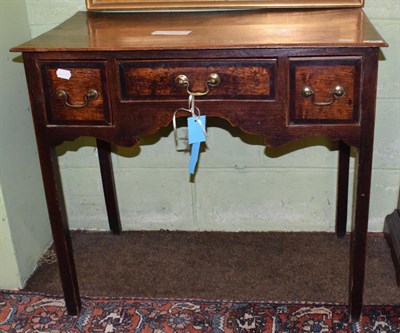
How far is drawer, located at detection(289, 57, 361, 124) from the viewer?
1414 mm

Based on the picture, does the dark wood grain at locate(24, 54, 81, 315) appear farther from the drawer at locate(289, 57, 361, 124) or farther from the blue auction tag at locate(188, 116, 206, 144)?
the drawer at locate(289, 57, 361, 124)

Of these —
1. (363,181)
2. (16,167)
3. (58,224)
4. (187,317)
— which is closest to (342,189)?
(363,181)

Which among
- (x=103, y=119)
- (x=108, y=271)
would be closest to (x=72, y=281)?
(x=108, y=271)

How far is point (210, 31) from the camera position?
1598 mm

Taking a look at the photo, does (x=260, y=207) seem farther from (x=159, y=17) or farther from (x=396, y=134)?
(x=159, y=17)

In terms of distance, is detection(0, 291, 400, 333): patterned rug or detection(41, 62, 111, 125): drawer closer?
detection(41, 62, 111, 125): drawer

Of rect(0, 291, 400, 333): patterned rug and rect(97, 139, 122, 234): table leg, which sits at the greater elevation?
rect(97, 139, 122, 234): table leg

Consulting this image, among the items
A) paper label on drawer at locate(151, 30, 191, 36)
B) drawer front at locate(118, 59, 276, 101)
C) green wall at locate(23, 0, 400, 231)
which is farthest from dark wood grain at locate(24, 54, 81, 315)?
green wall at locate(23, 0, 400, 231)

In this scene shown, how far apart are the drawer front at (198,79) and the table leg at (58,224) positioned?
283 millimetres

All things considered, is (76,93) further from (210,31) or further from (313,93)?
(313,93)

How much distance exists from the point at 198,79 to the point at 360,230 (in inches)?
23.0

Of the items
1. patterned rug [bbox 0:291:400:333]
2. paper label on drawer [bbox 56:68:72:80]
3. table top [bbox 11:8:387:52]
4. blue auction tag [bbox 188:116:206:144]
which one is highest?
table top [bbox 11:8:387:52]

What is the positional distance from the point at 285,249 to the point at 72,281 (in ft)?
2.47

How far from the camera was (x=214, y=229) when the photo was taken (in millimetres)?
2264
